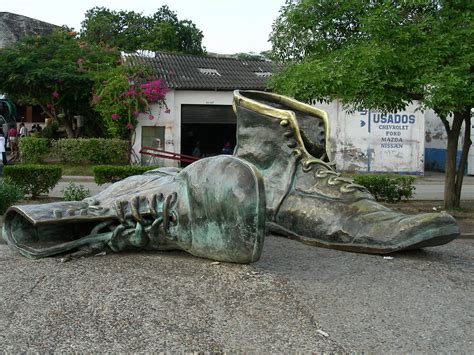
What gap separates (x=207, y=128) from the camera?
24.2 m

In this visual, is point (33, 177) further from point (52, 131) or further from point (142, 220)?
point (52, 131)

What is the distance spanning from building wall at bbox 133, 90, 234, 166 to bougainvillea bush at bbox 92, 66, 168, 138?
39 cm

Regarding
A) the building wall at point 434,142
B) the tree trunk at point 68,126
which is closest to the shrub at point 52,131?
the tree trunk at point 68,126

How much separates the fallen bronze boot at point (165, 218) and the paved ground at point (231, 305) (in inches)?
5.0

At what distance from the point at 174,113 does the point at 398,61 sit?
45.9ft

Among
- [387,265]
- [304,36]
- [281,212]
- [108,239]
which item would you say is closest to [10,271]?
[108,239]

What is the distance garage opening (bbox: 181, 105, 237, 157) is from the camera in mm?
21359

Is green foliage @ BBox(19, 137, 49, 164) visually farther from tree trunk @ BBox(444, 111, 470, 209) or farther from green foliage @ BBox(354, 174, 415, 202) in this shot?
tree trunk @ BBox(444, 111, 470, 209)

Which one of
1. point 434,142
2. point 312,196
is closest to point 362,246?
point 312,196

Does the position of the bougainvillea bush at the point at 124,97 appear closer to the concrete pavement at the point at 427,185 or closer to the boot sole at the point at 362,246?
the concrete pavement at the point at 427,185

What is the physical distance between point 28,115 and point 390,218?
30.8 metres

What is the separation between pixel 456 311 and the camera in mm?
3279

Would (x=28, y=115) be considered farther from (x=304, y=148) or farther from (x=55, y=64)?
(x=304, y=148)

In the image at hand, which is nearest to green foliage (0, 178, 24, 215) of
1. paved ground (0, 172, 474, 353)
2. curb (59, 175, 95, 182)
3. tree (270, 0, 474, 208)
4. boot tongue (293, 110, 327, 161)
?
paved ground (0, 172, 474, 353)
